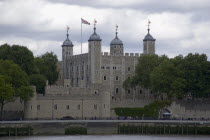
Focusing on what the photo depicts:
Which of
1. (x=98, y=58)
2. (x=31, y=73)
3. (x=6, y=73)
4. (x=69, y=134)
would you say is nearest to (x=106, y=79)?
(x=98, y=58)

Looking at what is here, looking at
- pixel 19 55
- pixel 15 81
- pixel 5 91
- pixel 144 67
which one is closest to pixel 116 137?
pixel 5 91

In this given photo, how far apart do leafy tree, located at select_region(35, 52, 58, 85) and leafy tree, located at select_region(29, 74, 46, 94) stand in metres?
9.54

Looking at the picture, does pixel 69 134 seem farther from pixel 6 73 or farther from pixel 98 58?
pixel 98 58

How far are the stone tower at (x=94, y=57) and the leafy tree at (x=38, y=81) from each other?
11.9 m

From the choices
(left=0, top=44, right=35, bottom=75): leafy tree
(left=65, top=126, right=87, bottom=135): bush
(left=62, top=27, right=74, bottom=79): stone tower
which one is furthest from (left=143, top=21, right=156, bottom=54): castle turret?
(left=65, top=126, right=87, bottom=135): bush

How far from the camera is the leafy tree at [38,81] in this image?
126 m

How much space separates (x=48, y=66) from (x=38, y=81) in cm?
1478

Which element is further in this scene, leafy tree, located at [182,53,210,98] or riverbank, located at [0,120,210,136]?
leafy tree, located at [182,53,210,98]

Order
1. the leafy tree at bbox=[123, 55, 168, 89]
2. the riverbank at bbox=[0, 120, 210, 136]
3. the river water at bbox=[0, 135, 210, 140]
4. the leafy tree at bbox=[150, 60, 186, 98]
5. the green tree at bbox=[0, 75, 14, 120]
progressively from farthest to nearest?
the leafy tree at bbox=[123, 55, 168, 89], the leafy tree at bbox=[150, 60, 186, 98], the green tree at bbox=[0, 75, 14, 120], the riverbank at bbox=[0, 120, 210, 136], the river water at bbox=[0, 135, 210, 140]

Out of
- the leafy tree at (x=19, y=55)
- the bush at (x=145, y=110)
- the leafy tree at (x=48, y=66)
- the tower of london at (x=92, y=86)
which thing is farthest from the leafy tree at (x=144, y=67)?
the leafy tree at (x=19, y=55)

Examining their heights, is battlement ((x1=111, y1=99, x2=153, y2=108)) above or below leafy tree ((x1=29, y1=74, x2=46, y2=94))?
below

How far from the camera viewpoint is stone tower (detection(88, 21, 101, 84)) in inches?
5408

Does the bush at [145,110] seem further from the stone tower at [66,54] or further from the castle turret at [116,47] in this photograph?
the stone tower at [66,54]

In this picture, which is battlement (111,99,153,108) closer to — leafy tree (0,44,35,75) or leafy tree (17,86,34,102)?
leafy tree (0,44,35,75)
